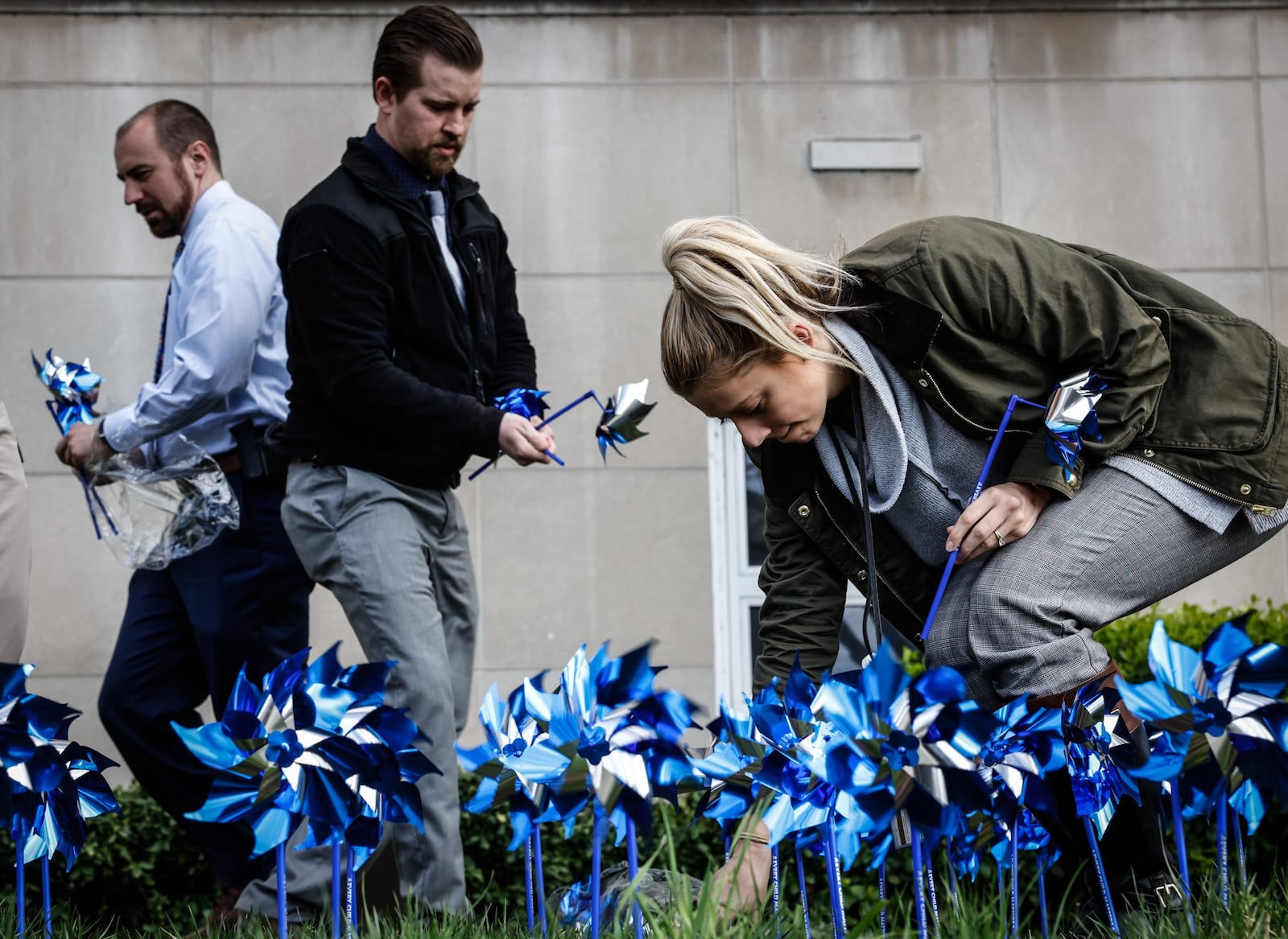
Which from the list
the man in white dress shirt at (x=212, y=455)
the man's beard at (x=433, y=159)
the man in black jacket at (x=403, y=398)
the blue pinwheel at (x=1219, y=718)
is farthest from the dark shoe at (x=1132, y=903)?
the man's beard at (x=433, y=159)

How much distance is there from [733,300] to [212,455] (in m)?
1.82

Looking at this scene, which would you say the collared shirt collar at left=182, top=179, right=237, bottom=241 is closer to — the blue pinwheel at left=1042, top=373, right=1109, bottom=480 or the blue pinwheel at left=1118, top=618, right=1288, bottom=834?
the blue pinwheel at left=1042, top=373, right=1109, bottom=480

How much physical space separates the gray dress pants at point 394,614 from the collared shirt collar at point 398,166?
2.27 feet

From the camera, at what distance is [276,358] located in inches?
144

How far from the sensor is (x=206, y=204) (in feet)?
12.1

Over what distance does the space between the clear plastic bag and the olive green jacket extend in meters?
1.80

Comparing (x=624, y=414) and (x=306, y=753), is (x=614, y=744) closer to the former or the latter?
(x=306, y=753)

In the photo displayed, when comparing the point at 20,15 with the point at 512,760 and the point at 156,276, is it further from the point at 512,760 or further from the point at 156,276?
the point at 512,760

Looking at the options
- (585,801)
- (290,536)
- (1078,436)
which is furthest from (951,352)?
(290,536)

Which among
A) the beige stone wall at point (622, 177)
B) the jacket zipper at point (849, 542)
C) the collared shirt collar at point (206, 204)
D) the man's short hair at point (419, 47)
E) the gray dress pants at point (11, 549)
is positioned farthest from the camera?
the beige stone wall at point (622, 177)

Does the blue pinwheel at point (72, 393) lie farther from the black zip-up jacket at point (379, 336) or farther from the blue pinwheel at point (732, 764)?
the blue pinwheel at point (732, 764)

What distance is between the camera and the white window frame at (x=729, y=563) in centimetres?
545

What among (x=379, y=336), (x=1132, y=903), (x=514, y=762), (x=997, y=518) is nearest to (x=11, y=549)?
(x=379, y=336)

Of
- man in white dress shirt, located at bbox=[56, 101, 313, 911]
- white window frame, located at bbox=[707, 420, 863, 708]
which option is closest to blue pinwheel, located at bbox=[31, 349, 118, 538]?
man in white dress shirt, located at bbox=[56, 101, 313, 911]
